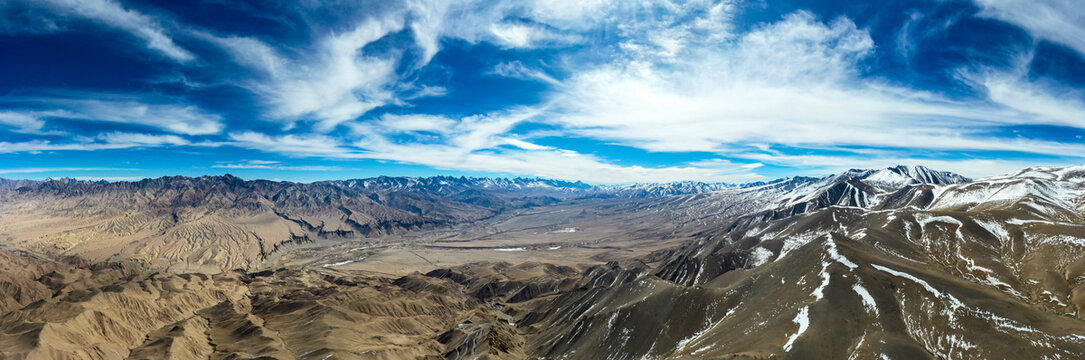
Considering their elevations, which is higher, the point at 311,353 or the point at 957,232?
the point at 957,232

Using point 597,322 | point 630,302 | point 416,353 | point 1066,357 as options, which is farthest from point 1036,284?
point 416,353

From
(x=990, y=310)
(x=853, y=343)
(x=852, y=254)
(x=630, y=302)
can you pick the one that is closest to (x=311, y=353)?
(x=630, y=302)

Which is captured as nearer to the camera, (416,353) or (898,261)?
(898,261)

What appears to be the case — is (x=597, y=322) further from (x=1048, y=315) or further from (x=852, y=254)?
(x=1048, y=315)

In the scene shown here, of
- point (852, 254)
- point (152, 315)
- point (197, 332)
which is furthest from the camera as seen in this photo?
point (152, 315)

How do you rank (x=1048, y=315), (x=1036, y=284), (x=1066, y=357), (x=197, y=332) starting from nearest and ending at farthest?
(x=1066, y=357)
(x=1048, y=315)
(x=1036, y=284)
(x=197, y=332)

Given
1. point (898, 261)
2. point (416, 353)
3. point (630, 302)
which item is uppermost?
point (898, 261)

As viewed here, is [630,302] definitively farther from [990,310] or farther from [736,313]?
[990,310]

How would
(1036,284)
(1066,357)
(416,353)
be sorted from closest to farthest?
1. (1066,357)
2. (1036,284)
3. (416,353)

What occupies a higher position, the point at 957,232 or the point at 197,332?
the point at 957,232
